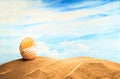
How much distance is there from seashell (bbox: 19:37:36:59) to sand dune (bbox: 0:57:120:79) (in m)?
0.08

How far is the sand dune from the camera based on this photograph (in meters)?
3.35

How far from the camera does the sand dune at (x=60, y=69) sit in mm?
3346

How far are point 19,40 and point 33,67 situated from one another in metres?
0.50

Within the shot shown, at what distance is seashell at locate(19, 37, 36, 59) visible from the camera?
12.3 feet

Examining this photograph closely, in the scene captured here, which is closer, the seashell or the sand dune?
the sand dune

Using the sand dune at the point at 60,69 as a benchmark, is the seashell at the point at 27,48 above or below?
above

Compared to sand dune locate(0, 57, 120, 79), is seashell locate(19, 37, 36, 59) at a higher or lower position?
higher

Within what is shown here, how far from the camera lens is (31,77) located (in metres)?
3.54

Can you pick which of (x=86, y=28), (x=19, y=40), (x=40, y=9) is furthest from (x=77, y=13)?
(x=19, y=40)

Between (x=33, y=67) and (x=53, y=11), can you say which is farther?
(x=53, y=11)

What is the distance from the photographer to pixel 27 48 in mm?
3762

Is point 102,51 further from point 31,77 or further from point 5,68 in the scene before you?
point 5,68

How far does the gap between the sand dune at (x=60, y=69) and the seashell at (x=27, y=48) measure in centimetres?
8

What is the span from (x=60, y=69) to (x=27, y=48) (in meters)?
0.55
